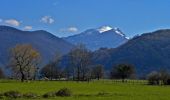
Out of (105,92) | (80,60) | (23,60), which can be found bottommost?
(105,92)

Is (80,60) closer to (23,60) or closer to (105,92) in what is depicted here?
(23,60)

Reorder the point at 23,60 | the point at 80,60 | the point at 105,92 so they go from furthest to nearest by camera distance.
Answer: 1. the point at 80,60
2. the point at 23,60
3. the point at 105,92

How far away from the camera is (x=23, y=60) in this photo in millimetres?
163875

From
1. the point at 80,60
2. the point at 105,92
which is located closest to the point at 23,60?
the point at 80,60

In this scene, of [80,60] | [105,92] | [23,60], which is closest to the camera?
[105,92]

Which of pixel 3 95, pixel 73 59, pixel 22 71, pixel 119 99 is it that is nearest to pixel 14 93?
pixel 3 95

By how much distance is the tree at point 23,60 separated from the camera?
529 feet

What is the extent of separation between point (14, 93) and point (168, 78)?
113 metres

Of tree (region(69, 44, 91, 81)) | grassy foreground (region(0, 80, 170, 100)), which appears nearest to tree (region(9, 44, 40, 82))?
tree (region(69, 44, 91, 81))

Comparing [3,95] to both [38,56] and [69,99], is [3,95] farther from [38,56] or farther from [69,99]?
[38,56]

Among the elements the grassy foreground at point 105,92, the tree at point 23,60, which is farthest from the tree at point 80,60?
the grassy foreground at point 105,92

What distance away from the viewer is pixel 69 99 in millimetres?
49312

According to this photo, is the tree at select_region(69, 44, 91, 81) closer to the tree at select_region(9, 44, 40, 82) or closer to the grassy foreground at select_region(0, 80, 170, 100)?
the tree at select_region(9, 44, 40, 82)

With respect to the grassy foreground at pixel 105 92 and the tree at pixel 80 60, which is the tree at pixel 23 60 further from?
the grassy foreground at pixel 105 92
